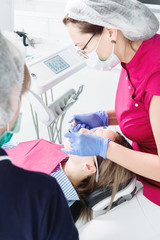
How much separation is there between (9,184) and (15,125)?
0.20 meters

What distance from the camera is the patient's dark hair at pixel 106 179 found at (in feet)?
4.86

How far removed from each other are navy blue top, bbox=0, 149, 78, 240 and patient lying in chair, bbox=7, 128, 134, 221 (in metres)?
0.68

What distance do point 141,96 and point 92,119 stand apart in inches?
19.9

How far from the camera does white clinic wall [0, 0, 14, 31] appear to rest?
2012 millimetres

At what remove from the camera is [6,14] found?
2.06 m

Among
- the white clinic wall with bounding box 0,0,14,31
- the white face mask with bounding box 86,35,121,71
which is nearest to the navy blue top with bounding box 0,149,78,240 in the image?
the white face mask with bounding box 86,35,121,71

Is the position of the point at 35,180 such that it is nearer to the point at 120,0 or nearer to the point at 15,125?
the point at 15,125

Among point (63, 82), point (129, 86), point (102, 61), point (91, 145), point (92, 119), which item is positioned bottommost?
point (63, 82)

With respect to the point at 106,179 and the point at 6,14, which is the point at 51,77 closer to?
the point at 106,179

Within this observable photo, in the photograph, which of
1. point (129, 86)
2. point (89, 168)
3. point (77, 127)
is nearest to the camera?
point (129, 86)

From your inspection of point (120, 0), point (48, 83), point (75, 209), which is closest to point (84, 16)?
point (120, 0)

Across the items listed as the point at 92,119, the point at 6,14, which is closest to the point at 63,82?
the point at 6,14

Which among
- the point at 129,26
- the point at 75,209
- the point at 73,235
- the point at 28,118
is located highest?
the point at 129,26

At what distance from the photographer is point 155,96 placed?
1.23 metres
